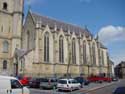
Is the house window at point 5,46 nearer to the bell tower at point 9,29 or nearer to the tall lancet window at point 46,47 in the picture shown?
the bell tower at point 9,29

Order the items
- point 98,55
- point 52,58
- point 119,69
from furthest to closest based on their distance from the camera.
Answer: point 119,69, point 98,55, point 52,58

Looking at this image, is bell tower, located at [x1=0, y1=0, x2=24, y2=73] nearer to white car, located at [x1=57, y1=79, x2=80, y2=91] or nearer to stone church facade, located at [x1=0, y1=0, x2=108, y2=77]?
stone church facade, located at [x1=0, y1=0, x2=108, y2=77]

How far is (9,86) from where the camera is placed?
14.0 meters

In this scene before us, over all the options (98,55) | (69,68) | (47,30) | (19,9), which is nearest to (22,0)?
(19,9)

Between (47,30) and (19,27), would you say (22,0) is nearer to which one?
(19,27)

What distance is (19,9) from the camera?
55750 millimetres

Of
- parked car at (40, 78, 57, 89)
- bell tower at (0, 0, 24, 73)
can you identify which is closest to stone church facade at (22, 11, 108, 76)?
bell tower at (0, 0, 24, 73)

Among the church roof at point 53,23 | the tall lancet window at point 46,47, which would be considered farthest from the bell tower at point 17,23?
the tall lancet window at point 46,47

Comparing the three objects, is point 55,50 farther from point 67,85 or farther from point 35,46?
point 67,85

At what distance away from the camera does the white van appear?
44.7 feet

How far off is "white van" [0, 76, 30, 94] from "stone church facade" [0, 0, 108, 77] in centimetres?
3302

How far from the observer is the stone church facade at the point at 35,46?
4941 cm

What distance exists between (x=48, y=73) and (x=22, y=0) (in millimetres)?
21962

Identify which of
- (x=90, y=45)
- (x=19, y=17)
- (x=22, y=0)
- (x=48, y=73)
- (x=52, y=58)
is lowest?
(x=48, y=73)
